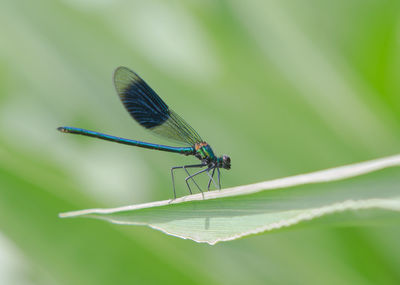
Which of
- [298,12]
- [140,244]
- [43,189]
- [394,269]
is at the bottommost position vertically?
[394,269]

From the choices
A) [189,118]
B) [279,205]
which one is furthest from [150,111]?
[279,205]

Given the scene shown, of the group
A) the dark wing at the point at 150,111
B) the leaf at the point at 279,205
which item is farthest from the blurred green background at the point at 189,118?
the leaf at the point at 279,205

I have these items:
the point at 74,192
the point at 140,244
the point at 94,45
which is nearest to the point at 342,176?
the point at 140,244

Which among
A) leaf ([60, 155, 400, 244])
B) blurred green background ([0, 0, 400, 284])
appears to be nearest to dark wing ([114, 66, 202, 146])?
blurred green background ([0, 0, 400, 284])

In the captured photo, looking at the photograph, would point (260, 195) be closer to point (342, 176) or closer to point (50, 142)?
point (342, 176)

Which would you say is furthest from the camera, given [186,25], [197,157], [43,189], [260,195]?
[186,25]

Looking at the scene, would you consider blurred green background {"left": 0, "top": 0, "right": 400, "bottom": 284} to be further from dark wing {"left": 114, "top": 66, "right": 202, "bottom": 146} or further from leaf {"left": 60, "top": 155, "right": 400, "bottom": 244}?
leaf {"left": 60, "top": 155, "right": 400, "bottom": 244}
